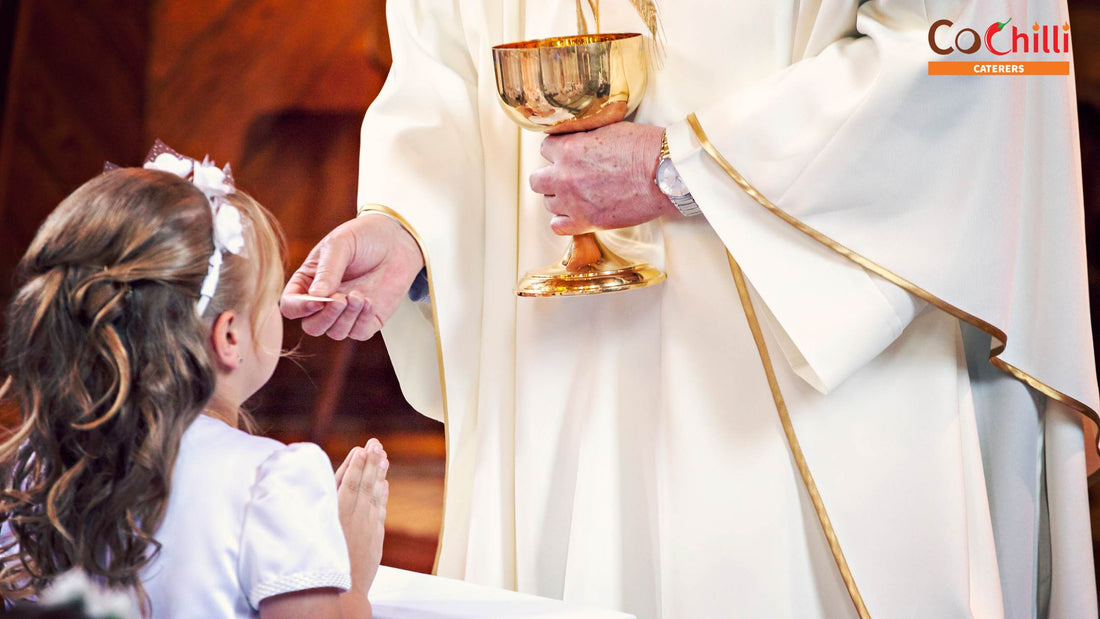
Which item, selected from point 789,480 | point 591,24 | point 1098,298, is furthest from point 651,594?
point 1098,298

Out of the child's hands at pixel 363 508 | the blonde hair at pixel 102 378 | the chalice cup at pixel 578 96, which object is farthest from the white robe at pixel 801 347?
the blonde hair at pixel 102 378

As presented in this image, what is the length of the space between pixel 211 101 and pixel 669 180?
4255 mm

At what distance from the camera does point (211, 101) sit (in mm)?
5434

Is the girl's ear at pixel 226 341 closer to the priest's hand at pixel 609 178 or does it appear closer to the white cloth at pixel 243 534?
the white cloth at pixel 243 534

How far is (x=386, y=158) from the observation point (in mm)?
2043

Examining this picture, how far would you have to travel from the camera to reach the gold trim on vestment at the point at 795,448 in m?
1.62

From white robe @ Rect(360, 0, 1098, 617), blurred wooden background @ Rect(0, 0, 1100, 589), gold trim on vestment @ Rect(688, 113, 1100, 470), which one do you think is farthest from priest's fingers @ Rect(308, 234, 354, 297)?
blurred wooden background @ Rect(0, 0, 1100, 589)

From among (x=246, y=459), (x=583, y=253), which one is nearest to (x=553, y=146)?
(x=583, y=253)

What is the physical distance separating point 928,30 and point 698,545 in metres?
0.81

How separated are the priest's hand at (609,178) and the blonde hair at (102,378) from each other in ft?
2.09

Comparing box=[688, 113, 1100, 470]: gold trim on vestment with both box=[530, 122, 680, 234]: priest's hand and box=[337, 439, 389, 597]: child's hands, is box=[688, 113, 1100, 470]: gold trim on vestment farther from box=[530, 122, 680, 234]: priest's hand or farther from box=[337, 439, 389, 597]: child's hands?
box=[337, 439, 389, 597]: child's hands

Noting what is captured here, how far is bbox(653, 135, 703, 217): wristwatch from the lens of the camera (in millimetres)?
1649

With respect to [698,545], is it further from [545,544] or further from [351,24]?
[351,24]

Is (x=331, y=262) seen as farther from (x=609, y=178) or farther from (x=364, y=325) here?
(x=609, y=178)
